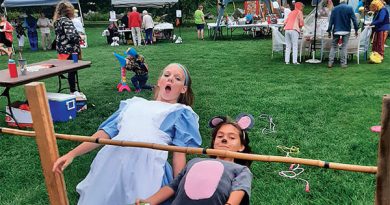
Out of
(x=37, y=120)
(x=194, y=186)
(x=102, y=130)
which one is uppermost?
(x=37, y=120)

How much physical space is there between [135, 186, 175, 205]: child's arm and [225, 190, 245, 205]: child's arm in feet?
1.25

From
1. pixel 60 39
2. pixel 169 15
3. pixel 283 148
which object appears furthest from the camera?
pixel 169 15

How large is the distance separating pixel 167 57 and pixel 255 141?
8.48 meters

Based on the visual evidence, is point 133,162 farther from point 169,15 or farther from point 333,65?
point 169,15

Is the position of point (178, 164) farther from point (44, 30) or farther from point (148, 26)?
point (44, 30)

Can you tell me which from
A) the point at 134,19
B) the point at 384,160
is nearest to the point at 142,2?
the point at 134,19

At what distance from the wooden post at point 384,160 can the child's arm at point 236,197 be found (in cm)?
80

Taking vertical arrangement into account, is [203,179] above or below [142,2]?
below

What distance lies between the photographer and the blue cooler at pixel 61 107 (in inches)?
237

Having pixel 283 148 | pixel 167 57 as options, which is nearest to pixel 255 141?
pixel 283 148

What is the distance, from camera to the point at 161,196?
7.80 feet

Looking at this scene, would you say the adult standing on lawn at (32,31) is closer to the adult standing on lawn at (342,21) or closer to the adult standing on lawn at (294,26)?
the adult standing on lawn at (294,26)

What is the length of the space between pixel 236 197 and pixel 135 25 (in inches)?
604

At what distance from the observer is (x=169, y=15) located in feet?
85.5
